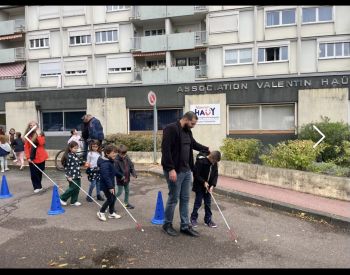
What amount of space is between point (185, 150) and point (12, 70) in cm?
2605

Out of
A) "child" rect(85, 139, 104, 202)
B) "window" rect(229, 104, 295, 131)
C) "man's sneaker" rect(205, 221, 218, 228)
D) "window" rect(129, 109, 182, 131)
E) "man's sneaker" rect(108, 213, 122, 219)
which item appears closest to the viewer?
"man's sneaker" rect(205, 221, 218, 228)

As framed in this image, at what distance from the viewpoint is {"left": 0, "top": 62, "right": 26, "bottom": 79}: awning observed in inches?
1027

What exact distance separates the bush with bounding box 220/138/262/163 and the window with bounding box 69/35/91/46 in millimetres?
18308

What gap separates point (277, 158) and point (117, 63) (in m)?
17.8

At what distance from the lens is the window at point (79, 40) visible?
24.9 metres

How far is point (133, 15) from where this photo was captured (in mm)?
23625

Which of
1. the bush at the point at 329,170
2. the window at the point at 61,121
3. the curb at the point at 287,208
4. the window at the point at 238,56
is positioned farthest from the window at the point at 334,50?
the window at the point at 61,121

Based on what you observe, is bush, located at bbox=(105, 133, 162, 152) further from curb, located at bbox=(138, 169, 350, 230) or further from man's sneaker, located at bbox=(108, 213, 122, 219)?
man's sneaker, located at bbox=(108, 213, 122, 219)

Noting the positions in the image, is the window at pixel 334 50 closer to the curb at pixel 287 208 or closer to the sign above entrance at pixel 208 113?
the sign above entrance at pixel 208 113

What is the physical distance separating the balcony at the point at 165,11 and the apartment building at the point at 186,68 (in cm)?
7

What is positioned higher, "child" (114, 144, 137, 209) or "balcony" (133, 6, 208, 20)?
"balcony" (133, 6, 208, 20)

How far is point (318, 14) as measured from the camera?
64.7 feet

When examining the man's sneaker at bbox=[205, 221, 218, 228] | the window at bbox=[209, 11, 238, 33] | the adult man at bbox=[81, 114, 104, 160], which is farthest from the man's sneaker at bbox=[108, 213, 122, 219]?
the window at bbox=[209, 11, 238, 33]

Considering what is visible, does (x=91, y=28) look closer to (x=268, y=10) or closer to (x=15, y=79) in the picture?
(x=15, y=79)
